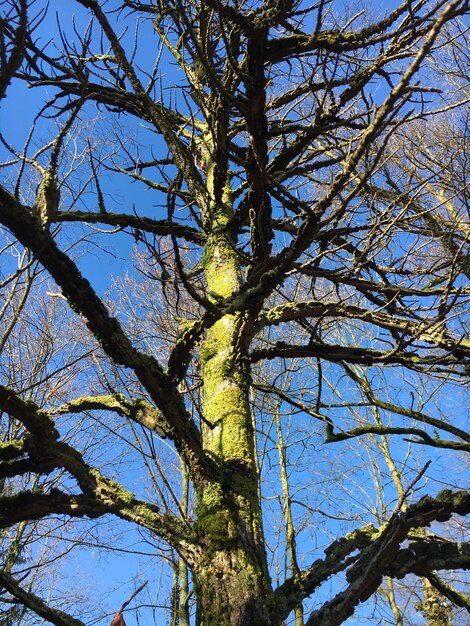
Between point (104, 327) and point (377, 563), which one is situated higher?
point (104, 327)

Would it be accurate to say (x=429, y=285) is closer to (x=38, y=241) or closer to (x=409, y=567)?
(x=409, y=567)

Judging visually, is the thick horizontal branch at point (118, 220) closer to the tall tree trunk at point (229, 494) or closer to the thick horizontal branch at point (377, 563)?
the tall tree trunk at point (229, 494)

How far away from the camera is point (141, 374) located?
208 cm

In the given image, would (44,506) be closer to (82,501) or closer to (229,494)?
(82,501)

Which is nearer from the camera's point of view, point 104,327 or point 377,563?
point 377,563

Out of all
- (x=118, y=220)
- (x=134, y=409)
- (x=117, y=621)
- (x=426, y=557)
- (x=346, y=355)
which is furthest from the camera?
(x=118, y=220)

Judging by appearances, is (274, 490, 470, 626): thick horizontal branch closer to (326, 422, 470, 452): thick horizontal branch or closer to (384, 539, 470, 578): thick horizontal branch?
(384, 539, 470, 578): thick horizontal branch

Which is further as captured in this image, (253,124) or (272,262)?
(253,124)

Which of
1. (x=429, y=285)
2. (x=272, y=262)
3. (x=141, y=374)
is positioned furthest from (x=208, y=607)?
(x=429, y=285)

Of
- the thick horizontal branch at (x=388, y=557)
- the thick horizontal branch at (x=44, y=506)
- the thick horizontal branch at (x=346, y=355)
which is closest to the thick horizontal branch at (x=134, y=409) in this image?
the thick horizontal branch at (x=44, y=506)

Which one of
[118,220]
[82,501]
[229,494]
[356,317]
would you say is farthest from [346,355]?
[118,220]

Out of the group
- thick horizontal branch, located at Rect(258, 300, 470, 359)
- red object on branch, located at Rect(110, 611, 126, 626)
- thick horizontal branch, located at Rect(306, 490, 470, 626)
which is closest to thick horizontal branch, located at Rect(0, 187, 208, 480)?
thick horizontal branch, located at Rect(306, 490, 470, 626)

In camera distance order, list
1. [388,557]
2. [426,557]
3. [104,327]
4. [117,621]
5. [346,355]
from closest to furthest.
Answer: [388,557] → [426,557] → [104,327] → [346,355] → [117,621]

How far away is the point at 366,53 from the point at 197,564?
265 centimetres
